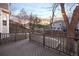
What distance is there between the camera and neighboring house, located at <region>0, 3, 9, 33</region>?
2.72 metres

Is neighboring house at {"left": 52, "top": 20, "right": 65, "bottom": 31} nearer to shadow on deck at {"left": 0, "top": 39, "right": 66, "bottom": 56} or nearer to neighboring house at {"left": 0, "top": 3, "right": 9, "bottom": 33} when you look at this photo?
shadow on deck at {"left": 0, "top": 39, "right": 66, "bottom": 56}

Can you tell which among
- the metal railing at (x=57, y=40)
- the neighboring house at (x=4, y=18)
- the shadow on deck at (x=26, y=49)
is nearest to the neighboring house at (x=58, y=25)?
the metal railing at (x=57, y=40)

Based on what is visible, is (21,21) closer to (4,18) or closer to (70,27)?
(4,18)

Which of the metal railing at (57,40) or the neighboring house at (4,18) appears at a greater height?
the neighboring house at (4,18)

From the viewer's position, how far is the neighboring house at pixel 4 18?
2.72 m

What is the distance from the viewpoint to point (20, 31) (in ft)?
9.14

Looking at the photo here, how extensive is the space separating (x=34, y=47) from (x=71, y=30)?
0.65 metres

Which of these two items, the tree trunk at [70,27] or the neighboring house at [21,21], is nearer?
the tree trunk at [70,27]

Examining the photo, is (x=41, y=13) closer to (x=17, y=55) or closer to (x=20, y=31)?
(x=20, y=31)

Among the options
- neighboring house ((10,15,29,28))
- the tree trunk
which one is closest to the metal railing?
the tree trunk

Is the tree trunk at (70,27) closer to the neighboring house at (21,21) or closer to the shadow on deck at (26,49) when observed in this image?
the shadow on deck at (26,49)

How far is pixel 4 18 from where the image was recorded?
2.73 m

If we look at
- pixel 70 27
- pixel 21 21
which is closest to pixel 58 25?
pixel 70 27

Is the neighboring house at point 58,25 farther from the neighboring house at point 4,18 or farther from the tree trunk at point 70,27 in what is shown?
the neighboring house at point 4,18
